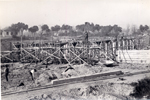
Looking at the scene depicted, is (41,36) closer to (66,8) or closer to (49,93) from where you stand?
(66,8)

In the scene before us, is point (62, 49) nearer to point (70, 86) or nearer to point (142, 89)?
point (70, 86)

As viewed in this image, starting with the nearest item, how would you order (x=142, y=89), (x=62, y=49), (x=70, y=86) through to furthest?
(x=70, y=86)
(x=142, y=89)
(x=62, y=49)

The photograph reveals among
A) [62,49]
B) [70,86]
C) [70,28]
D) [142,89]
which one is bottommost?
[142,89]

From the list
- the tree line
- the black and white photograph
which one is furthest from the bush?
the tree line

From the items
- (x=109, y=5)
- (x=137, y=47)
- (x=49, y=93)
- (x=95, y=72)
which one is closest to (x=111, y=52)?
(x=137, y=47)

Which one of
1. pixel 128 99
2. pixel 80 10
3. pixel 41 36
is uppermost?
pixel 80 10

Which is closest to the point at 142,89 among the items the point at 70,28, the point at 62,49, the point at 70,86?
the point at 70,86

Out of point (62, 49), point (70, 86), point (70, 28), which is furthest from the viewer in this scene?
point (62, 49)
